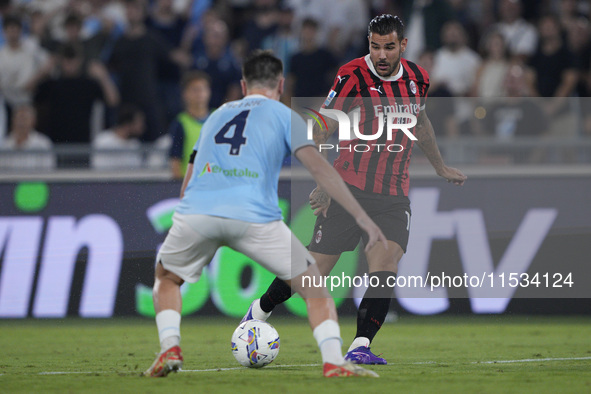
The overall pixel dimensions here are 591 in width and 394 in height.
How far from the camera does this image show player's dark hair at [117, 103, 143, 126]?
37.6 ft

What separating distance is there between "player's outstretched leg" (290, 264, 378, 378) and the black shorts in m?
1.24

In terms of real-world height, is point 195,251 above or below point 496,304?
above

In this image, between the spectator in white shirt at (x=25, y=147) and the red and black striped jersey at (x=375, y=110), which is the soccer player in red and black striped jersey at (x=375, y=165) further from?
the spectator in white shirt at (x=25, y=147)

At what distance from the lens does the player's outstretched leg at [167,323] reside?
579 cm

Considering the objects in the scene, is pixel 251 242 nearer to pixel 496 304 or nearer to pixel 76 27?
pixel 496 304

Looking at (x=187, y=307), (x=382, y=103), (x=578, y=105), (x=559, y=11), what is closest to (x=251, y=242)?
(x=382, y=103)

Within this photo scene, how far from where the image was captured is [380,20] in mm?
6855

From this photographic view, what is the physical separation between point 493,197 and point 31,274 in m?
4.89

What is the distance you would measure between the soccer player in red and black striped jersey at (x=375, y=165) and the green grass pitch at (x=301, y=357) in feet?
1.76

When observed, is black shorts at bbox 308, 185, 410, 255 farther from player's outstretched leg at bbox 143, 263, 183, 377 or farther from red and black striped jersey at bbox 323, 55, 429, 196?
player's outstretched leg at bbox 143, 263, 183, 377

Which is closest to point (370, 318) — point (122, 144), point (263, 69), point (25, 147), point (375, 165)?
point (375, 165)

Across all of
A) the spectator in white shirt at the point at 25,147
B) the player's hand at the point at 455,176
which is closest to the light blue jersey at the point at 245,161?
the player's hand at the point at 455,176

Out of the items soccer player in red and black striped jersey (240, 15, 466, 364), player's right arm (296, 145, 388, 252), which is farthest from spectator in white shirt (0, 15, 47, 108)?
player's right arm (296, 145, 388, 252)

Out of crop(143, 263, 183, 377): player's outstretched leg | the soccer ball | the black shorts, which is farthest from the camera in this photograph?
the black shorts
